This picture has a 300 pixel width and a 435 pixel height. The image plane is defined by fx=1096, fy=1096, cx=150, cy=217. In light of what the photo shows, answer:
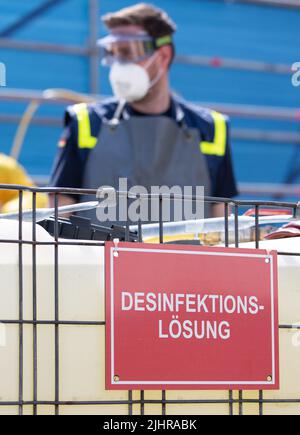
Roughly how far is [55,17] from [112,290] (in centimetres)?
519

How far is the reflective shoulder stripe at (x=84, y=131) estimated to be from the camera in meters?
3.52

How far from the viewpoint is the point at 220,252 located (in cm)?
168

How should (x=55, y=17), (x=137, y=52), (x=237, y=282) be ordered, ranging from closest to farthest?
(x=237, y=282) < (x=137, y=52) < (x=55, y=17)

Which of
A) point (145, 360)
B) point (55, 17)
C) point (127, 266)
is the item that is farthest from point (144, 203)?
→ point (55, 17)

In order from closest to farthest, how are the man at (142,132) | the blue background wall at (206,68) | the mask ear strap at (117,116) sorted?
the man at (142,132) < the mask ear strap at (117,116) < the blue background wall at (206,68)

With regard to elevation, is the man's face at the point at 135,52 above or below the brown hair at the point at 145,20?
below

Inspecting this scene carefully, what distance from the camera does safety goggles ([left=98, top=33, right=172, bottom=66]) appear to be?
13.2ft

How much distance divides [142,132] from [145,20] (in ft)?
1.78
